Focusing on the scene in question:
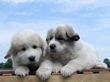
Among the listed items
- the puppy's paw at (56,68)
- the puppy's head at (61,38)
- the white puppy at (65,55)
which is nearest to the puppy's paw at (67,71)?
the white puppy at (65,55)

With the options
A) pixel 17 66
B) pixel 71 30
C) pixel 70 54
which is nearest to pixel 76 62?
pixel 70 54

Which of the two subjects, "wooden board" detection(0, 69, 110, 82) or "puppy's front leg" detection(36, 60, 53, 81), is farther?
"wooden board" detection(0, 69, 110, 82)

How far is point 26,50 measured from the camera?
4.85 meters

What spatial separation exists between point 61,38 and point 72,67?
0.51 meters

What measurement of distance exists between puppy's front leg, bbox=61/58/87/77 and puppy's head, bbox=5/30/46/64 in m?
0.45

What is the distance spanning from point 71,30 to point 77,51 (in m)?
0.37

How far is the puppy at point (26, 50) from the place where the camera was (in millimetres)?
4828

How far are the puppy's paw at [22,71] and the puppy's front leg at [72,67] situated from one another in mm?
571

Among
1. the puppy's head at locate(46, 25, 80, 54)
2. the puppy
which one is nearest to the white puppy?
the puppy's head at locate(46, 25, 80, 54)

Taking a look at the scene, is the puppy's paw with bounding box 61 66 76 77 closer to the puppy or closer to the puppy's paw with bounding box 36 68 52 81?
the puppy's paw with bounding box 36 68 52 81

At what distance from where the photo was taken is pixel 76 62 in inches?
199

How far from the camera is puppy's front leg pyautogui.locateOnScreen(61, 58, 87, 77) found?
483cm

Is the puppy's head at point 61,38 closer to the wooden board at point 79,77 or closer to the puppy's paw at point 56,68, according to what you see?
the puppy's paw at point 56,68

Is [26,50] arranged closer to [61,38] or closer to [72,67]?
[61,38]
